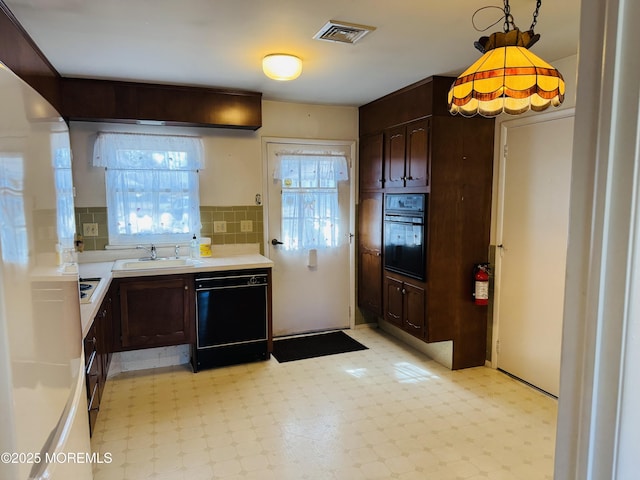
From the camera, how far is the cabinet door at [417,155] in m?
3.30

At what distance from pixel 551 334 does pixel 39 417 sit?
3.10 m

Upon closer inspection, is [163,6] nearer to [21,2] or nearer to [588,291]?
[21,2]

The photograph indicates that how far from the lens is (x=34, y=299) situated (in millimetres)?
814

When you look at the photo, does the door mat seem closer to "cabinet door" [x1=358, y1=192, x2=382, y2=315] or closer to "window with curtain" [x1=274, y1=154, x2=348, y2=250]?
"cabinet door" [x1=358, y1=192, x2=382, y2=315]

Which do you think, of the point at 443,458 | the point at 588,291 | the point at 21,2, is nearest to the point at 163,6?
the point at 21,2

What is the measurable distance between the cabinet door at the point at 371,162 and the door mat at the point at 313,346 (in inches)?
61.4

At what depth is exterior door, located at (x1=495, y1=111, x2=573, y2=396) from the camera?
287 centimetres

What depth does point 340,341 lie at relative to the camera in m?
4.18

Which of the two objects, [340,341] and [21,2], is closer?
[21,2]

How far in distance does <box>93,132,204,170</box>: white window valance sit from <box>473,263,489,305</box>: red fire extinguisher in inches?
102

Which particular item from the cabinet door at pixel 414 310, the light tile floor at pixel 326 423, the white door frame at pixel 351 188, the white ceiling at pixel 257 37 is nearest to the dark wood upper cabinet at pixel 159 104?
the white ceiling at pixel 257 37

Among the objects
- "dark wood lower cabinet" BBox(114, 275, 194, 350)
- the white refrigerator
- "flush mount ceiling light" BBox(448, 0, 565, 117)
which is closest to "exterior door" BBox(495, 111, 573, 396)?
"flush mount ceiling light" BBox(448, 0, 565, 117)

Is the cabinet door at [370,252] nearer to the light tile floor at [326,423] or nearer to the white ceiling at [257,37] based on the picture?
the light tile floor at [326,423]

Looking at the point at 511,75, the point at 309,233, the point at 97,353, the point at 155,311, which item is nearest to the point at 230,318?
the point at 155,311
